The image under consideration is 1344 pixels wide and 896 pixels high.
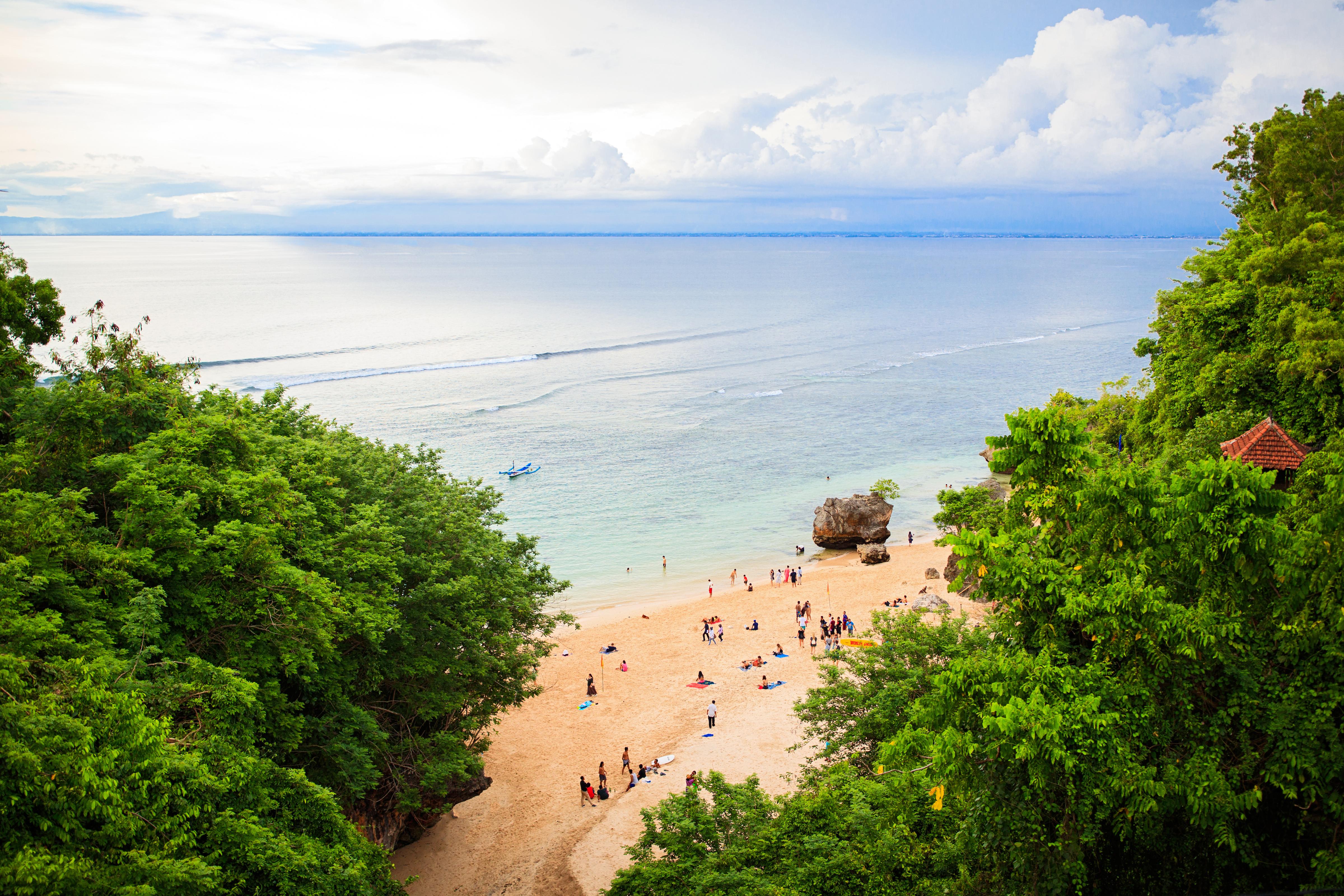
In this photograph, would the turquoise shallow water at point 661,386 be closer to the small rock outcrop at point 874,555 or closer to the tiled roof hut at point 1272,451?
the small rock outcrop at point 874,555

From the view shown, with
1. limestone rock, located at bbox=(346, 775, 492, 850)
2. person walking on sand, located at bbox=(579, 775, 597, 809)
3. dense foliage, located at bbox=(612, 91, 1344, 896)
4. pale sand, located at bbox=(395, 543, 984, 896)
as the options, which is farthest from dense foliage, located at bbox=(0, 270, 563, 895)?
dense foliage, located at bbox=(612, 91, 1344, 896)

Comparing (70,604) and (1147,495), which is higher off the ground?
(1147,495)

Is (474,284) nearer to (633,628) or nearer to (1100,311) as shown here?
(1100,311)

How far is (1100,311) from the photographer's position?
14450cm

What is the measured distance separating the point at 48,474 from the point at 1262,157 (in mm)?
37742

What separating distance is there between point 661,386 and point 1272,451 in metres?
66.8

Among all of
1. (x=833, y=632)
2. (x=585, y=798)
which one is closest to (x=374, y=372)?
(x=833, y=632)

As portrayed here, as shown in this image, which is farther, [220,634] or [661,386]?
[661,386]

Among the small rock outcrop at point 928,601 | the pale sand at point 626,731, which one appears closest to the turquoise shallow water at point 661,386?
the pale sand at point 626,731

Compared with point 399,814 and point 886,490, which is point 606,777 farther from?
point 886,490

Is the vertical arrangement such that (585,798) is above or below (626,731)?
above

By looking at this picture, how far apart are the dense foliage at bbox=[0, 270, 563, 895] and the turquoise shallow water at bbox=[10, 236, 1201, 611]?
21843 mm

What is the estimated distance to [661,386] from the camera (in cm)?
8488

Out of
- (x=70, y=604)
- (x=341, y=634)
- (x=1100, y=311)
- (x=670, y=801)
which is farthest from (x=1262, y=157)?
(x=1100, y=311)
